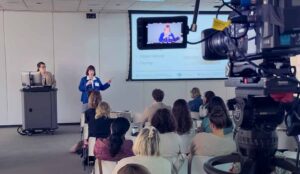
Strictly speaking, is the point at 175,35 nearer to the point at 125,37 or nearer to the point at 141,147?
the point at 141,147

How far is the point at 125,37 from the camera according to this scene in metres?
9.74

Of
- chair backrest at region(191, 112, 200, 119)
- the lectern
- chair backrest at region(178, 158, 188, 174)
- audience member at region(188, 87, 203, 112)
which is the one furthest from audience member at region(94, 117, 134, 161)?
the lectern

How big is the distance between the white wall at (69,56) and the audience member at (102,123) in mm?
4845

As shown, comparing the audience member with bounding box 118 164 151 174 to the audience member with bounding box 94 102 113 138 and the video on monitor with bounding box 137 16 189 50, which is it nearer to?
the video on monitor with bounding box 137 16 189 50

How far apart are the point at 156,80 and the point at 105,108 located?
16.8 ft

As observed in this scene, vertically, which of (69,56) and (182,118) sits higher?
(69,56)

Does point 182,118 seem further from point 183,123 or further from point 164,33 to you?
point 164,33

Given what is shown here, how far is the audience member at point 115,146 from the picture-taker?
143 inches

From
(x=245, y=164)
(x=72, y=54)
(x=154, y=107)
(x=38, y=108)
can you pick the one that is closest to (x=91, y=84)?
(x=38, y=108)

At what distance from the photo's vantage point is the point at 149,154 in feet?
9.77

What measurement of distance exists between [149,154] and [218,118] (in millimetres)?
900

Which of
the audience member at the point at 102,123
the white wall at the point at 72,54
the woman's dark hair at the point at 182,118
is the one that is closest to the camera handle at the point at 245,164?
the woman's dark hair at the point at 182,118

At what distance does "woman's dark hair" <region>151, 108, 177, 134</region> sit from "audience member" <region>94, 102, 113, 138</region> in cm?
119

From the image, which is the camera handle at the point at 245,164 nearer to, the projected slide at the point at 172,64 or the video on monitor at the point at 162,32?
the video on monitor at the point at 162,32
